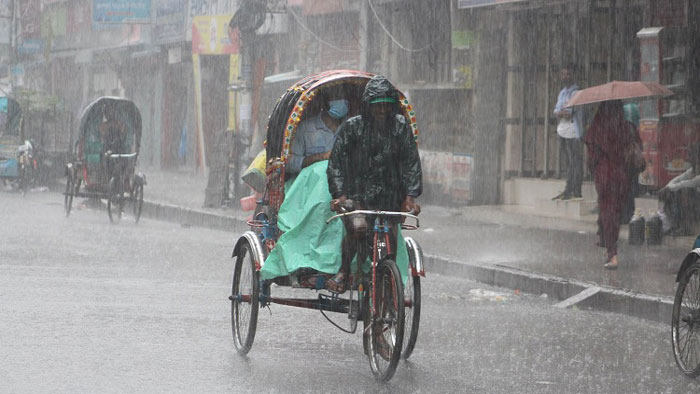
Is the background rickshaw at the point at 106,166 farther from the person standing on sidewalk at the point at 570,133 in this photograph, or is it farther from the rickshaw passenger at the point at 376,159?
the rickshaw passenger at the point at 376,159

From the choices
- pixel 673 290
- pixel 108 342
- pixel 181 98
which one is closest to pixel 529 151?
pixel 673 290

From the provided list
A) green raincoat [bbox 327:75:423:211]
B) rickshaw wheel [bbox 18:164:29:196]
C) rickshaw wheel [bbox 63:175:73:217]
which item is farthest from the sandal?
rickshaw wheel [bbox 18:164:29:196]

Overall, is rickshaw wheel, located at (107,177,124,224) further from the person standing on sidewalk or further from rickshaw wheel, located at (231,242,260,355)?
rickshaw wheel, located at (231,242,260,355)

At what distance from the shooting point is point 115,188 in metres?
19.3

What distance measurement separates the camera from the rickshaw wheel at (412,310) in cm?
741

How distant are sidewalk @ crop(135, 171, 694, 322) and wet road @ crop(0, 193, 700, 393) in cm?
28

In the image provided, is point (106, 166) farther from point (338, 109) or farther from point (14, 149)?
point (338, 109)

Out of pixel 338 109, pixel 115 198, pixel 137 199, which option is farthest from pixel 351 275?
pixel 137 199

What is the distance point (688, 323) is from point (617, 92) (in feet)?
18.1

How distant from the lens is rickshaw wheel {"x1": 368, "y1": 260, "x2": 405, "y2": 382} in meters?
7.02

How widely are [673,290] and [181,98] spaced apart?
87.4ft

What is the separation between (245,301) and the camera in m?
8.09

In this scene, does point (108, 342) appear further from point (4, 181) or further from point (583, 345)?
point (4, 181)

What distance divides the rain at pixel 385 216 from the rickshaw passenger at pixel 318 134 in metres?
0.02
